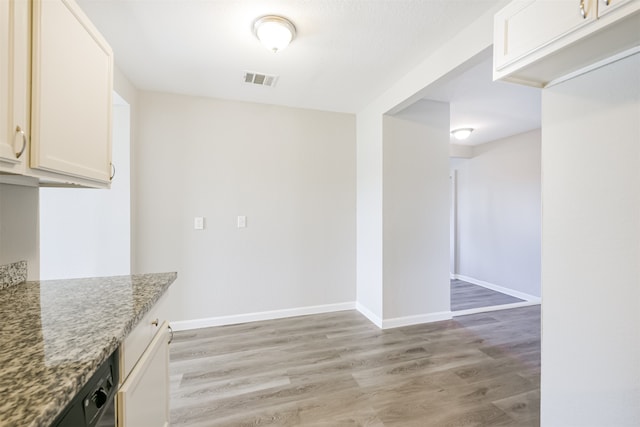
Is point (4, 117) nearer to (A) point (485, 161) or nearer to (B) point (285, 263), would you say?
(B) point (285, 263)

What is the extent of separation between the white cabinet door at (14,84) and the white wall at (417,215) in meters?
2.64

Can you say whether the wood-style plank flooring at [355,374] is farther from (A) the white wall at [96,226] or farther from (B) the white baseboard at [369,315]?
(A) the white wall at [96,226]

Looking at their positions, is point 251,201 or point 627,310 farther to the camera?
point 251,201

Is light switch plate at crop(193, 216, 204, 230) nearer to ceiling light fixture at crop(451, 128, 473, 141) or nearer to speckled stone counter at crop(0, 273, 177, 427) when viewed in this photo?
speckled stone counter at crop(0, 273, 177, 427)

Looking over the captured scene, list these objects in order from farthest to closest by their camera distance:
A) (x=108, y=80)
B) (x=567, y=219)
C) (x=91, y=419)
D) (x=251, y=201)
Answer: (x=251, y=201) < (x=108, y=80) < (x=567, y=219) < (x=91, y=419)

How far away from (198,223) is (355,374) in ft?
7.00

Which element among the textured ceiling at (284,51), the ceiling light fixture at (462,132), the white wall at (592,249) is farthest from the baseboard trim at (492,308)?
the textured ceiling at (284,51)

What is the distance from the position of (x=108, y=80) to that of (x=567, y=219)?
2.49 meters

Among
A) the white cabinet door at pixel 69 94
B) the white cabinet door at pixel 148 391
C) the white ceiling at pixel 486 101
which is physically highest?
the white ceiling at pixel 486 101

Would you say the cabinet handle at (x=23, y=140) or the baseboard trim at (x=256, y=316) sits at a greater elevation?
the cabinet handle at (x=23, y=140)

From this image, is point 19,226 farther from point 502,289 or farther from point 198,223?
point 502,289

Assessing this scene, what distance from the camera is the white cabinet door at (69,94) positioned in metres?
1.02

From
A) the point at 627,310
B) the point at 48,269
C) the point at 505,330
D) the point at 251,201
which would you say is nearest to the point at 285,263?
the point at 251,201

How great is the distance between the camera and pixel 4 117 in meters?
0.89
